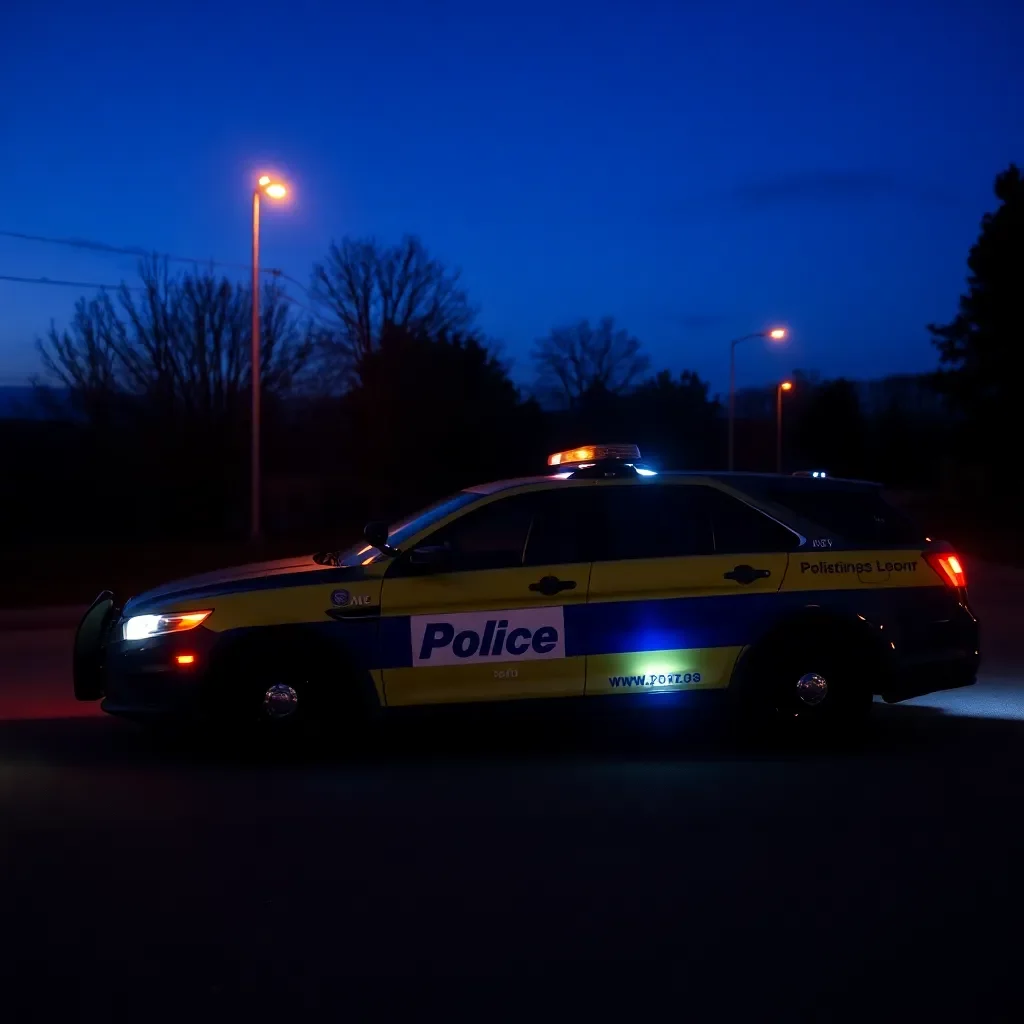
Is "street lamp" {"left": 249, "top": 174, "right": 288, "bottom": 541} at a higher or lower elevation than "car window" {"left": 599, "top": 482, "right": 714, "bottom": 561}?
higher

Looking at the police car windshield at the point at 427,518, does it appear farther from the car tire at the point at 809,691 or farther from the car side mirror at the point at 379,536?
the car tire at the point at 809,691

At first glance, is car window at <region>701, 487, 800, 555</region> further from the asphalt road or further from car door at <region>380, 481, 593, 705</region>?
the asphalt road

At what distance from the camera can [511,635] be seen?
24.8 feet

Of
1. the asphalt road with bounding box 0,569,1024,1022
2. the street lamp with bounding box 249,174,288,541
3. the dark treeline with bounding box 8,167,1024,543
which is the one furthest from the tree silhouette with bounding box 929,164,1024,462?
the asphalt road with bounding box 0,569,1024,1022

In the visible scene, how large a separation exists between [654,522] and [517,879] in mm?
2987

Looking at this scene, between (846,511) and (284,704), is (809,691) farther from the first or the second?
(284,704)

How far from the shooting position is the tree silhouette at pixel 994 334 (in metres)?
46.9

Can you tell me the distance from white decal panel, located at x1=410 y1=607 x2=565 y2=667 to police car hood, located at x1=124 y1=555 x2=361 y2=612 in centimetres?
58

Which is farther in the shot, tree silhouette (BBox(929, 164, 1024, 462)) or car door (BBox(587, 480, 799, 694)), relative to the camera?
tree silhouette (BBox(929, 164, 1024, 462))

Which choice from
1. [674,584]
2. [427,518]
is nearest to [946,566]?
[674,584]

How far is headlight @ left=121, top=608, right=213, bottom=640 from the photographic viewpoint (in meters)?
7.45

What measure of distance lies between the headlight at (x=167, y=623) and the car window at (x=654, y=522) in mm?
2437

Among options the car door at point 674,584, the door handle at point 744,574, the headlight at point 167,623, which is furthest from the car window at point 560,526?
the headlight at point 167,623

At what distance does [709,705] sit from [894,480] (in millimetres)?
70241
